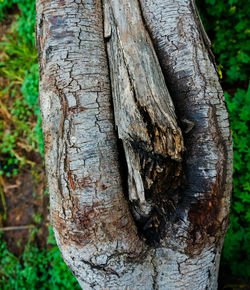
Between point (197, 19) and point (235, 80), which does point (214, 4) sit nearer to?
point (235, 80)

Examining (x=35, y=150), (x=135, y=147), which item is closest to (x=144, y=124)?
(x=135, y=147)

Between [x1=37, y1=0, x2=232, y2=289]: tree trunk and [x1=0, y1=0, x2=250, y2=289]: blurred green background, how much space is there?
81cm

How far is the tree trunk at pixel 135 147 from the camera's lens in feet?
4.53

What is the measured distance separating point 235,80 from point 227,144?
151 centimetres

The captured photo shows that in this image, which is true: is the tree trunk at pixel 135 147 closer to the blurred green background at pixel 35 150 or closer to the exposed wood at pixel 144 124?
the exposed wood at pixel 144 124

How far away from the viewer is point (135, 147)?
1.37 m

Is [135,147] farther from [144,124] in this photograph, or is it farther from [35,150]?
[35,150]

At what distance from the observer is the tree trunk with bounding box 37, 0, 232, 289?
1.38m

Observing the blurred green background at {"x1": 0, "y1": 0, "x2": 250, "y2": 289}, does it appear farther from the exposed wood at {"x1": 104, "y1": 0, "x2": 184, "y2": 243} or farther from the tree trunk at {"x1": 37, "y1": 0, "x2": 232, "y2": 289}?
the exposed wood at {"x1": 104, "y1": 0, "x2": 184, "y2": 243}

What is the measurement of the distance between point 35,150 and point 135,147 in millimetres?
2446

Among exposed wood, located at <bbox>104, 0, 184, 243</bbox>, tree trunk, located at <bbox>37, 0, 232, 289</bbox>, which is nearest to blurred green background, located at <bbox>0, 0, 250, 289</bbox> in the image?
tree trunk, located at <bbox>37, 0, 232, 289</bbox>

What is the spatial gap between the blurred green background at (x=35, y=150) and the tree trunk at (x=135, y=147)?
812 millimetres

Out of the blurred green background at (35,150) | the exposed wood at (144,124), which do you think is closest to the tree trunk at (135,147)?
the exposed wood at (144,124)

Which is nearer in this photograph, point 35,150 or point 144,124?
point 144,124
